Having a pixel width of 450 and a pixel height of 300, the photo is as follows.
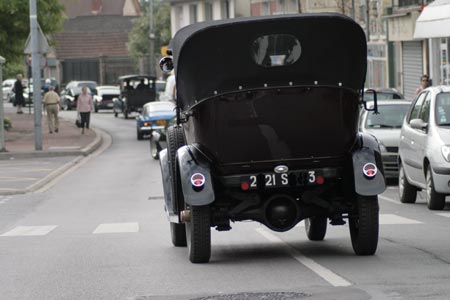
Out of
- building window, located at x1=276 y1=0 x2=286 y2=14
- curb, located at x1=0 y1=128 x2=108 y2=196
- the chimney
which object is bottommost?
curb, located at x1=0 y1=128 x2=108 y2=196

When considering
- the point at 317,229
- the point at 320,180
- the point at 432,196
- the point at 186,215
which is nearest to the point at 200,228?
the point at 186,215

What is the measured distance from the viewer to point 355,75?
11898 mm

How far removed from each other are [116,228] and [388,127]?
364 inches

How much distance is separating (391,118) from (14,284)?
1528cm

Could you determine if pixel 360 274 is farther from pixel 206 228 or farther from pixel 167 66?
pixel 167 66

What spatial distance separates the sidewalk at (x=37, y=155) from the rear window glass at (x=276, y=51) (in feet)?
45.9

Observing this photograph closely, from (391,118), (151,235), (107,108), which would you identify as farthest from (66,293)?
(107,108)

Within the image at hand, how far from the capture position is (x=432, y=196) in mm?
18094

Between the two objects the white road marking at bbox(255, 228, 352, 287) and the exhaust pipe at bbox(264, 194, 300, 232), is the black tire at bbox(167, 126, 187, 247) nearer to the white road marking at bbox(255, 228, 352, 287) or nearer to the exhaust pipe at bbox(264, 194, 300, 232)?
the exhaust pipe at bbox(264, 194, 300, 232)

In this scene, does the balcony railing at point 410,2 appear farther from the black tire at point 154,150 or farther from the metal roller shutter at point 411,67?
the black tire at point 154,150

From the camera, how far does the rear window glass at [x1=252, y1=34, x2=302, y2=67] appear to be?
11766 mm

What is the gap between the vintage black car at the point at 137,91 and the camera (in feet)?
210

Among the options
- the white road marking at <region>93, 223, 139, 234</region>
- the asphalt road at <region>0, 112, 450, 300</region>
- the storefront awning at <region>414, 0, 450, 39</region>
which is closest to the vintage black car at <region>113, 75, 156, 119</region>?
the storefront awning at <region>414, 0, 450, 39</region>

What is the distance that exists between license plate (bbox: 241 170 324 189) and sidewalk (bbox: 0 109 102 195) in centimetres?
1394
